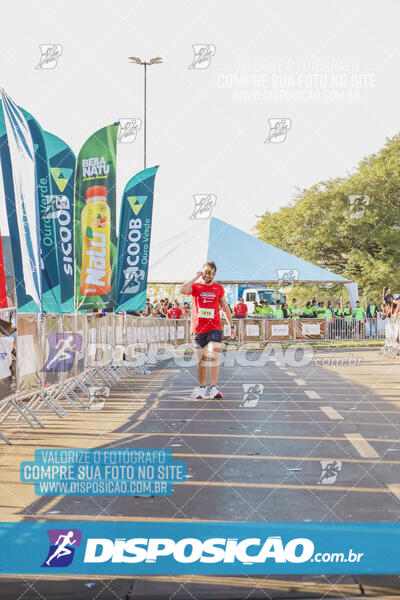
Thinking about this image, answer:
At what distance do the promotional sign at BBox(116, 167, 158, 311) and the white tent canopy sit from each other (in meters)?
17.2

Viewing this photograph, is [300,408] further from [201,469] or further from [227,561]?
[227,561]

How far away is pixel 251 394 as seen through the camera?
43.7ft

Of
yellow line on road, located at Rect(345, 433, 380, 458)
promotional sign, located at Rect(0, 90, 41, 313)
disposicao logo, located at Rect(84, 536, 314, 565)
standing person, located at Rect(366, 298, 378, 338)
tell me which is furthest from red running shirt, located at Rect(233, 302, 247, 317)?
disposicao logo, located at Rect(84, 536, 314, 565)

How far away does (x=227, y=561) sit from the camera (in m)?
4.20

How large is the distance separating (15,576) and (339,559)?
1583 millimetres

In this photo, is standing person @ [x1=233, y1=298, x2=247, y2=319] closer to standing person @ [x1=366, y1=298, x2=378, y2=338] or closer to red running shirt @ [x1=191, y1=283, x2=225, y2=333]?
standing person @ [x1=366, y1=298, x2=378, y2=338]

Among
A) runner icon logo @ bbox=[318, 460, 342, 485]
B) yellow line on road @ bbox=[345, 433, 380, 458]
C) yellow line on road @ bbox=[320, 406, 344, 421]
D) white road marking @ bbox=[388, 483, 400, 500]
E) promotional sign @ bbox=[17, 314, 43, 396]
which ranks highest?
promotional sign @ bbox=[17, 314, 43, 396]

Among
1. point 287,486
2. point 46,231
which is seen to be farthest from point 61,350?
point 287,486

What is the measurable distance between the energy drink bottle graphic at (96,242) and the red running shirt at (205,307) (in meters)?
3.57

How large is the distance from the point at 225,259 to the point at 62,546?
3352 centimetres

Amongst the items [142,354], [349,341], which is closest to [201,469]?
[142,354]

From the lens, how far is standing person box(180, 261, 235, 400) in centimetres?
1262

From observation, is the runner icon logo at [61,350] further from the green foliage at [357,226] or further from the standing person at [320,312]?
the green foliage at [357,226]

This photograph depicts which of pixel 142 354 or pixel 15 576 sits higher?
pixel 15 576
